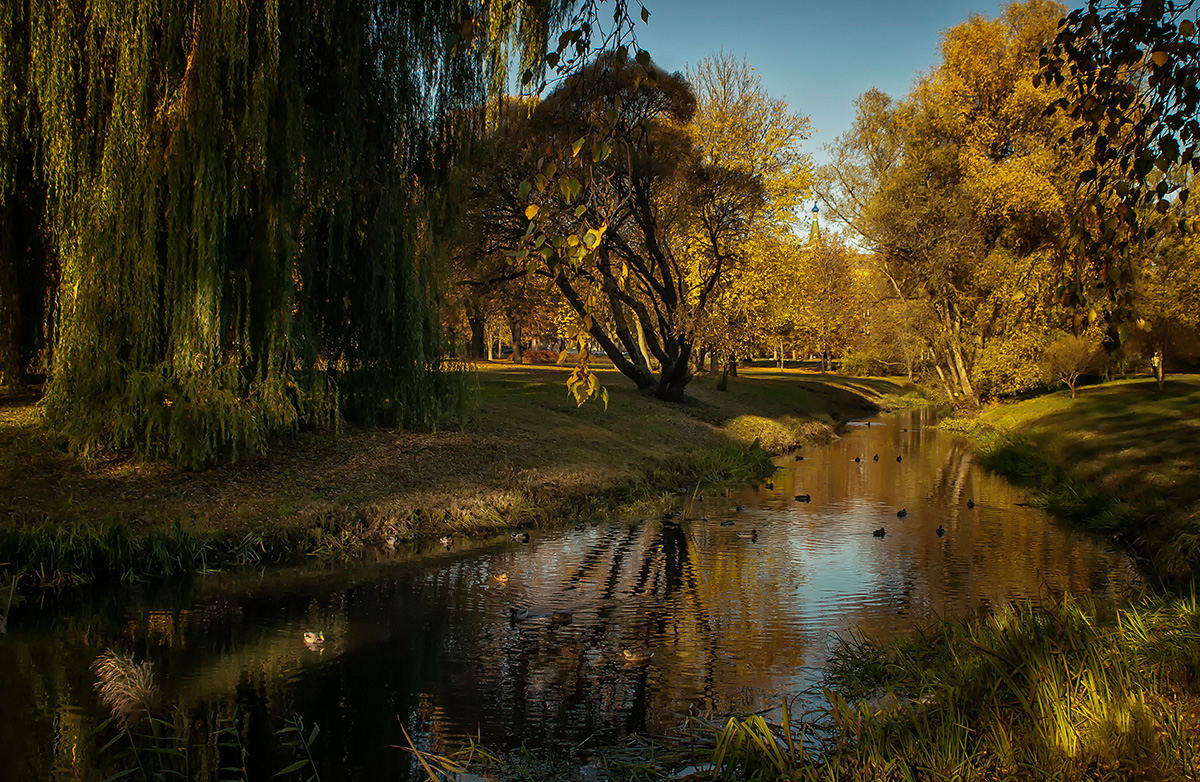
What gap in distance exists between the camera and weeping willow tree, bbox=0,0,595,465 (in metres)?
10.9

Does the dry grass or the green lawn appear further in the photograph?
the green lawn

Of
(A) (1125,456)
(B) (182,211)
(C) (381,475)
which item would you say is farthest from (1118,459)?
(B) (182,211)

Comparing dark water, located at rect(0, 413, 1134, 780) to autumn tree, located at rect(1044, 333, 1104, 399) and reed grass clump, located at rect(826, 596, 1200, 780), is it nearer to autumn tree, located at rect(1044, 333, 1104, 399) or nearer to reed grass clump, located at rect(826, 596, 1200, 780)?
reed grass clump, located at rect(826, 596, 1200, 780)

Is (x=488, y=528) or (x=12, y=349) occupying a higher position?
(x=12, y=349)

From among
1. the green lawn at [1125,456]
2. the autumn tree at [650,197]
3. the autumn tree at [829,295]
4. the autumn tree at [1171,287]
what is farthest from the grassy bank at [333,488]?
the autumn tree at [829,295]

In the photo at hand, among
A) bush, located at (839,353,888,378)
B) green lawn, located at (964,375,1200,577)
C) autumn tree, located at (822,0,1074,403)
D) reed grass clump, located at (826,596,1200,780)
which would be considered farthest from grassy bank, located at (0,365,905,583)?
bush, located at (839,353,888,378)

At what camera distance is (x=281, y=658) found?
25.0 ft

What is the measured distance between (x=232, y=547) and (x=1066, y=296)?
9432mm

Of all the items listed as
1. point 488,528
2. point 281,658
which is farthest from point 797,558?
point 281,658

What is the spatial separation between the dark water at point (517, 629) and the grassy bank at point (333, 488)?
711 millimetres

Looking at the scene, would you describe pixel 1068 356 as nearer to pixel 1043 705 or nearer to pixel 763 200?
pixel 763 200

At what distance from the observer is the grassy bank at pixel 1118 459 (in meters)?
11.4

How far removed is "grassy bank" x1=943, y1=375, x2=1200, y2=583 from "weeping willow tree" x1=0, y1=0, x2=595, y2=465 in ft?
32.3

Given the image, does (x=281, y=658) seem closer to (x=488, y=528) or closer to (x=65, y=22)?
(x=488, y=528)
